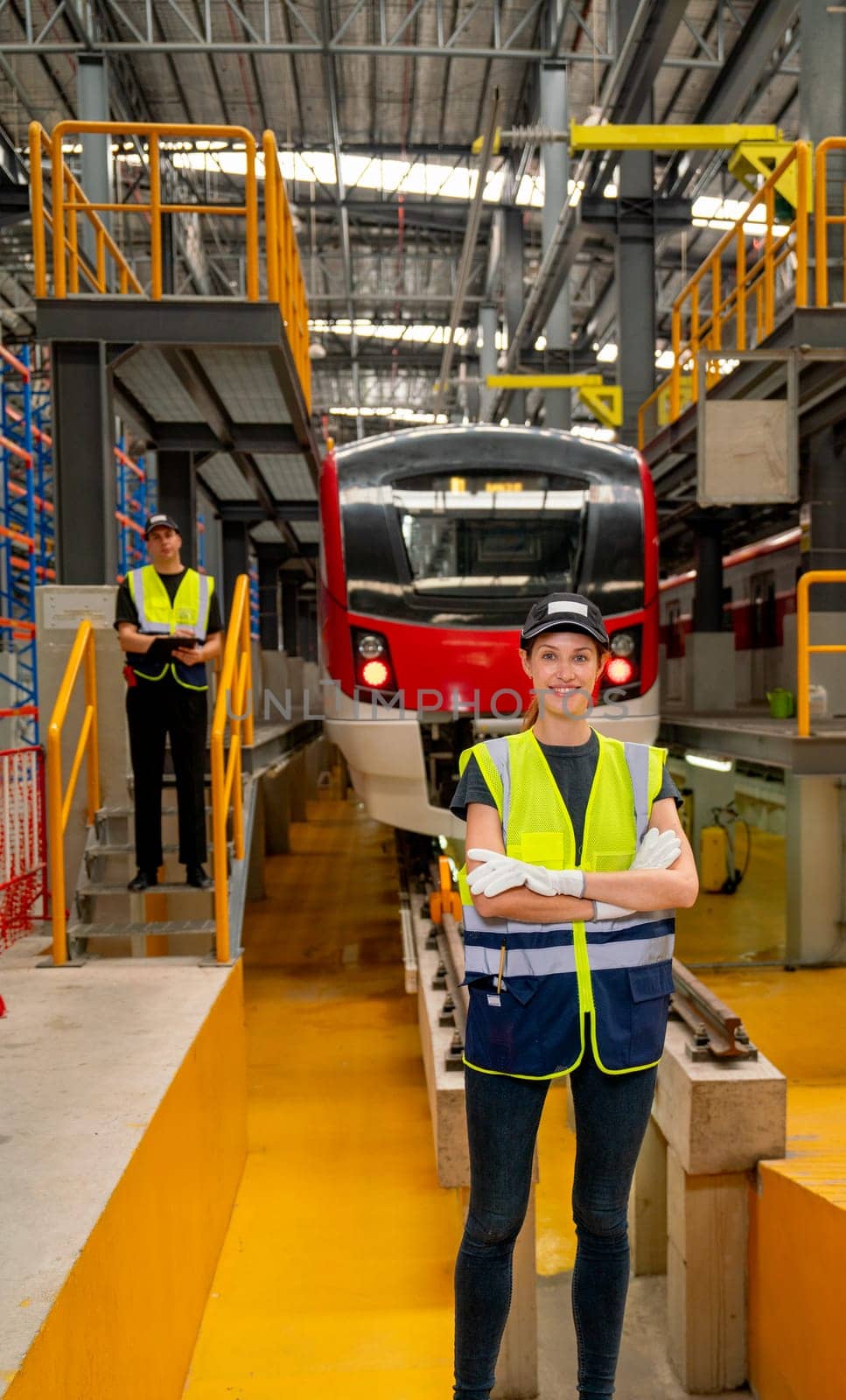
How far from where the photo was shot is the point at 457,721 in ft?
20.1

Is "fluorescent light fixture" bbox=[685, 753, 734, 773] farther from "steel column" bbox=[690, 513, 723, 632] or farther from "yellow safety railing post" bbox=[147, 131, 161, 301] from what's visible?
"yellow safety railing post" bbox=[147, 131, 161, 301]

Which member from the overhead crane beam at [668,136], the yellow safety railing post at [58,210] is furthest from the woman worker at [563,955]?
the overhead crane beam at [668,136]

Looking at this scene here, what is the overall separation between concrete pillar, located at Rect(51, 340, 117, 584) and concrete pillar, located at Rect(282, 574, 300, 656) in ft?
38.0

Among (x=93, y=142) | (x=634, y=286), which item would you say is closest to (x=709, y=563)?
(x=634, y=286)

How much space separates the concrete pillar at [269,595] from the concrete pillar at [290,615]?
270 centimetres

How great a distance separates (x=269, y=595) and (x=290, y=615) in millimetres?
3802

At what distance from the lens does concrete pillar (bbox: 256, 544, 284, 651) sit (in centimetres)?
1417

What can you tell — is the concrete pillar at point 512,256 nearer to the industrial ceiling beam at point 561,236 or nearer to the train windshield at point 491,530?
the industrial ceiling beam at point 561,236

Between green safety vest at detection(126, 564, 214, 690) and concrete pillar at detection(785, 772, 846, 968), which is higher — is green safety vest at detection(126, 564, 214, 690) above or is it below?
above

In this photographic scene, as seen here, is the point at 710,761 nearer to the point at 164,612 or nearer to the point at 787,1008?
the point at 787,1008

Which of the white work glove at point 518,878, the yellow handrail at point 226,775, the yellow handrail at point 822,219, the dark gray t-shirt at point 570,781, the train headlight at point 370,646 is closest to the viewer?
the white work glove at point 518,878

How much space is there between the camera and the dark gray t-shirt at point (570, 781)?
85.0 inches

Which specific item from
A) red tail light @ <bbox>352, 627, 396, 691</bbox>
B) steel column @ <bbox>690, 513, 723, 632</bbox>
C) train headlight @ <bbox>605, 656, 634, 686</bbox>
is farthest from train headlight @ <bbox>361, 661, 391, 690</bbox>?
steel column @ <bbox>690, 513, 723, 632</bbox>

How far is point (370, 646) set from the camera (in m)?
6.15
